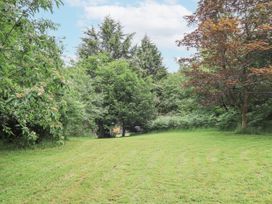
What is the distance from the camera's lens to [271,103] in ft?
40.7

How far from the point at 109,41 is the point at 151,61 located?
188 inches

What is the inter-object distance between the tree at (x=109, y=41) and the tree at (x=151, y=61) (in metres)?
2.09

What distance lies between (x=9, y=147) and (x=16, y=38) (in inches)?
262

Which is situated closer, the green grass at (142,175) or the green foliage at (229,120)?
the green grass at (142,175)

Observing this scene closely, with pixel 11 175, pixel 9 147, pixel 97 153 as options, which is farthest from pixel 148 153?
pixel 9 147

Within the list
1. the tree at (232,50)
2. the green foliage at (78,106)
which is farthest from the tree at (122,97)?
the tree at (232,50)

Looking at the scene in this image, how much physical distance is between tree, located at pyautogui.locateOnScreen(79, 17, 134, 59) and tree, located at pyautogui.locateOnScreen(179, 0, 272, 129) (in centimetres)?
1749

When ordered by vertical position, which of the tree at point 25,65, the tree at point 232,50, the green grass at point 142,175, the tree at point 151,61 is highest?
the tree at point 151,61

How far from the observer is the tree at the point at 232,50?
34.7ft

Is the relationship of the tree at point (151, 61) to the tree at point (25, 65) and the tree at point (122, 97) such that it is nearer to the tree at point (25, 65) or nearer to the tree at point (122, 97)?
the tree at point (122, 97)

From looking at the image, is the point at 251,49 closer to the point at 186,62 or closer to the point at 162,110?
the point at 186,62

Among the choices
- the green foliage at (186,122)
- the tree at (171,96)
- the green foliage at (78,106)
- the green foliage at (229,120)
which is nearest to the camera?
the green foliage at (78,106)

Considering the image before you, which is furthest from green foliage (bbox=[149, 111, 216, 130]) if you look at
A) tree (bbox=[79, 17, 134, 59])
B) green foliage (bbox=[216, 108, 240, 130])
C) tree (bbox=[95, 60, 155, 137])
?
tree (bbox=[79, 17, 134, 59])

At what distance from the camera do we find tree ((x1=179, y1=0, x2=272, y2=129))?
1058 cm
